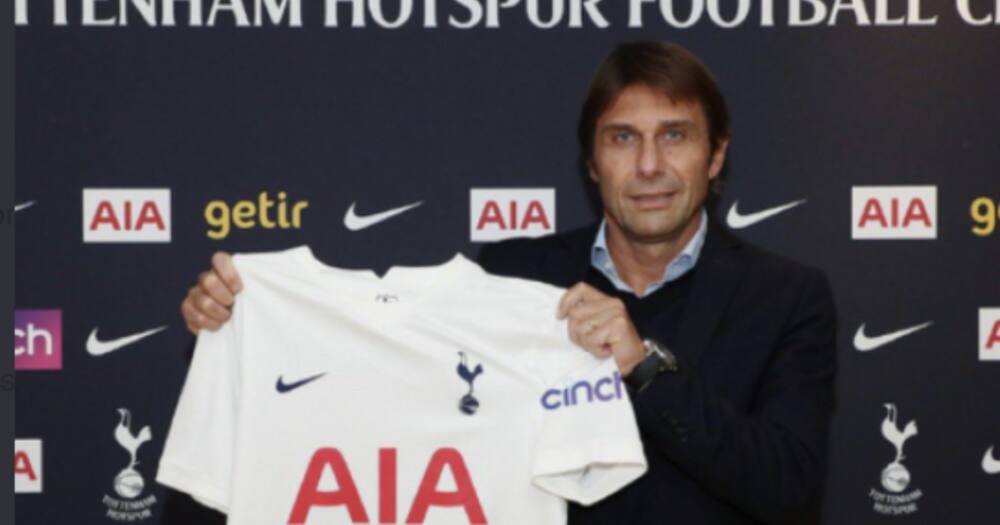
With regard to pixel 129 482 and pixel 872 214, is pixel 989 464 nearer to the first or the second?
pixel 872 214

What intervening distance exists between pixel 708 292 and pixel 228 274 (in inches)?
31.4

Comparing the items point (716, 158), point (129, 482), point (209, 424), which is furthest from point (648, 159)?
point (129, 482)

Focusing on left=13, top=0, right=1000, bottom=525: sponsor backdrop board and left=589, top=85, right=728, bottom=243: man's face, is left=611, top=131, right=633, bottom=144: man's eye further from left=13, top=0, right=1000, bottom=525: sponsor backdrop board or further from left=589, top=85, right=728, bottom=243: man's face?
left=13, top=0, right=1000, bottom=525: sponsor backdrop board

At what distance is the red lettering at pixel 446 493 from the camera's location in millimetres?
1975

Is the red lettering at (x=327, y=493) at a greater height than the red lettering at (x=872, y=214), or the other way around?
the red lettering at (x=872, y=214)

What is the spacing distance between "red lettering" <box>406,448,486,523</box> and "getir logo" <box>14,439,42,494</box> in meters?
1.25

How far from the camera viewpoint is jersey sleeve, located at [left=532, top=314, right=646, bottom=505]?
6.31 feet

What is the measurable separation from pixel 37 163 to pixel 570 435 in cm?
153

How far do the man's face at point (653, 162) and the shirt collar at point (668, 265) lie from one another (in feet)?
0.12

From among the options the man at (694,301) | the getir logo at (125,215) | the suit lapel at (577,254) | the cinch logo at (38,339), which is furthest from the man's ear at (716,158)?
the cinch logo at (38,339)

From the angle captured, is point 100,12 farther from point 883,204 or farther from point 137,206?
point 883,204

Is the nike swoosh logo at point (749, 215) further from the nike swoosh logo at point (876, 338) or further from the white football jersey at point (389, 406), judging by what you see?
the white football jersey at point (389, 406)

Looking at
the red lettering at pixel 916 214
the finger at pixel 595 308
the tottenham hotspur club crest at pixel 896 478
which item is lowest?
the tottenham hotspur club crest at pixel 896 478

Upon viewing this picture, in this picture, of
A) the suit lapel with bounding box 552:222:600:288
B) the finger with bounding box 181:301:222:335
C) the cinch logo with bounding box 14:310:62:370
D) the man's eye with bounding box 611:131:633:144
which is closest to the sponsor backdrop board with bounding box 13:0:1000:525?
the cinch logo with bounding box 14:310:62:370
